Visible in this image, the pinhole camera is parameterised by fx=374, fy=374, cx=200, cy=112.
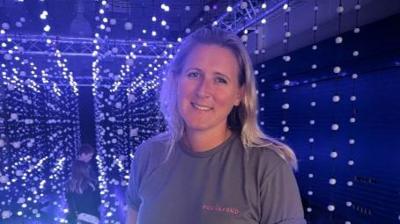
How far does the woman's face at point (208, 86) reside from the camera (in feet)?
2.94

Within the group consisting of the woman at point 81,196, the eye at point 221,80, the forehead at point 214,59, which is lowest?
the woman at point 81,196

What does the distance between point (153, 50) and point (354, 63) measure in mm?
3234

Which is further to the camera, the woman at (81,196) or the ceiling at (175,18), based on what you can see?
the ceiling at (175,18)

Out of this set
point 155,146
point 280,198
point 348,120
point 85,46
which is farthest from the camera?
point 85,46

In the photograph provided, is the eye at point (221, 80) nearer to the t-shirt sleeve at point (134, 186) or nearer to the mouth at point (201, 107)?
the mouth at point (201, 107)

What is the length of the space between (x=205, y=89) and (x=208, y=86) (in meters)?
0.01

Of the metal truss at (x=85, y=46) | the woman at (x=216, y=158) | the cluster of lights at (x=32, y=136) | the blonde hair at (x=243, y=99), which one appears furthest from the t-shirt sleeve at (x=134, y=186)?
the metal truss at (x=85, y=46)

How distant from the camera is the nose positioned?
892mm

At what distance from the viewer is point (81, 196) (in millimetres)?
3617

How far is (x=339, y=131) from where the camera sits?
4.47m

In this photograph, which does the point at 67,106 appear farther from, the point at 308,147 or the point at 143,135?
the point at 308,147

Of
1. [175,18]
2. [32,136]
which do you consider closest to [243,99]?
[175,18]

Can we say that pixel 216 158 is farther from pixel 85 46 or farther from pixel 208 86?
pixel 85 46

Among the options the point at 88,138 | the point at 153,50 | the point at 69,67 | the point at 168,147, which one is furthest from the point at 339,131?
the point at 88,138
